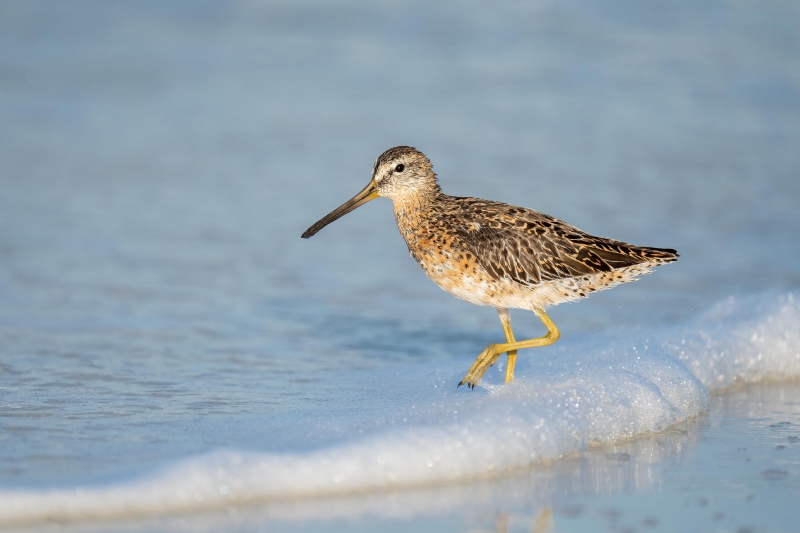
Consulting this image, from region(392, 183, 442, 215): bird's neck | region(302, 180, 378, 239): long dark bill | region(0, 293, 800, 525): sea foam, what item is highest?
region(392, 183, 442, 215): bird's neck

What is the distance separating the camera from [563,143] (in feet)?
41.9

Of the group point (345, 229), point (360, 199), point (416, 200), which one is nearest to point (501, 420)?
point (416, 200)

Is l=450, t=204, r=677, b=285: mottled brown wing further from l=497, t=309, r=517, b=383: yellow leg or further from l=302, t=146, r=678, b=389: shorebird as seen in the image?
l=497, t=309, r=517, b=383: yellow leg

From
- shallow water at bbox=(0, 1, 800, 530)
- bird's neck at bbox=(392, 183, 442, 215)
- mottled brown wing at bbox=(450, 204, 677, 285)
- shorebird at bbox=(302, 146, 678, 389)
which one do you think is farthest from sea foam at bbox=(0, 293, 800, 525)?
bird's neck at bbox=(392, 183, 442, 215)

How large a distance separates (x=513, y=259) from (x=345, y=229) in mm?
4076

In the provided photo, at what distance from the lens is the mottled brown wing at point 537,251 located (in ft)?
20.7

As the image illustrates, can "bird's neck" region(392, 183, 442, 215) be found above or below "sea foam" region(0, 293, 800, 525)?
above

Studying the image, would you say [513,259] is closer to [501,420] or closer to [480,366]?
[480,366]

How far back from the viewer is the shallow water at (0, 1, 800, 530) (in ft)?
17.7

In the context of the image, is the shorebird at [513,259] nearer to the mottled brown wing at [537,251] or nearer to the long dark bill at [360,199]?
the mottled brown wing at [537,251]

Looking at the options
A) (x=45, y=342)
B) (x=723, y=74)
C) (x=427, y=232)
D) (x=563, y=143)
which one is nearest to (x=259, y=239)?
(x=45, y=342)

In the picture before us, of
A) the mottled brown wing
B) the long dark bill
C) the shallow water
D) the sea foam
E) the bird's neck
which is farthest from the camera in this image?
the long dark bill

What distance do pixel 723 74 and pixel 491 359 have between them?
35.6 ft

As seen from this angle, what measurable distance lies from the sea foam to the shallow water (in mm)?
18
